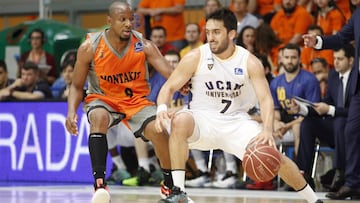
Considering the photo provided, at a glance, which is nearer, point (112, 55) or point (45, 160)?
point (112, 55)

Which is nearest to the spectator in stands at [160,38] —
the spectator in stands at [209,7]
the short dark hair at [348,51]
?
the spectator in stands at [209,7]

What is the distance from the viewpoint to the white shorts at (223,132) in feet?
26.6

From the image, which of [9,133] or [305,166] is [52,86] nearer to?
[9,133]

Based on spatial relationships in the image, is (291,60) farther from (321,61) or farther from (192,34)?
(192,34)

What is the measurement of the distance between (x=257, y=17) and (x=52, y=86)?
344cm

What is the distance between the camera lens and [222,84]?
830 centimetres

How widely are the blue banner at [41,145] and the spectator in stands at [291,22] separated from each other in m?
3.29

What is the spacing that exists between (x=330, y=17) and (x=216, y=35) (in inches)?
204

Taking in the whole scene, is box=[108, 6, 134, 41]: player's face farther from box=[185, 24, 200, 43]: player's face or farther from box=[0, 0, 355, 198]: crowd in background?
box=[185, 24, 200, 43]: player's face

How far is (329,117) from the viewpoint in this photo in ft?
37.0

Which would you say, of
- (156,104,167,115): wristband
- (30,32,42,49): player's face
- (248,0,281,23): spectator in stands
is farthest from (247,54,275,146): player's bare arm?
(30,32,42,49): player's face

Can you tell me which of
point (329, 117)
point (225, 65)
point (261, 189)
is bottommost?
point (261, 189)

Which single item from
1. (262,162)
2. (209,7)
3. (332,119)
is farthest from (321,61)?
(262,162)

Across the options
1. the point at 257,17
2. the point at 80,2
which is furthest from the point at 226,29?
the point at 80,2
